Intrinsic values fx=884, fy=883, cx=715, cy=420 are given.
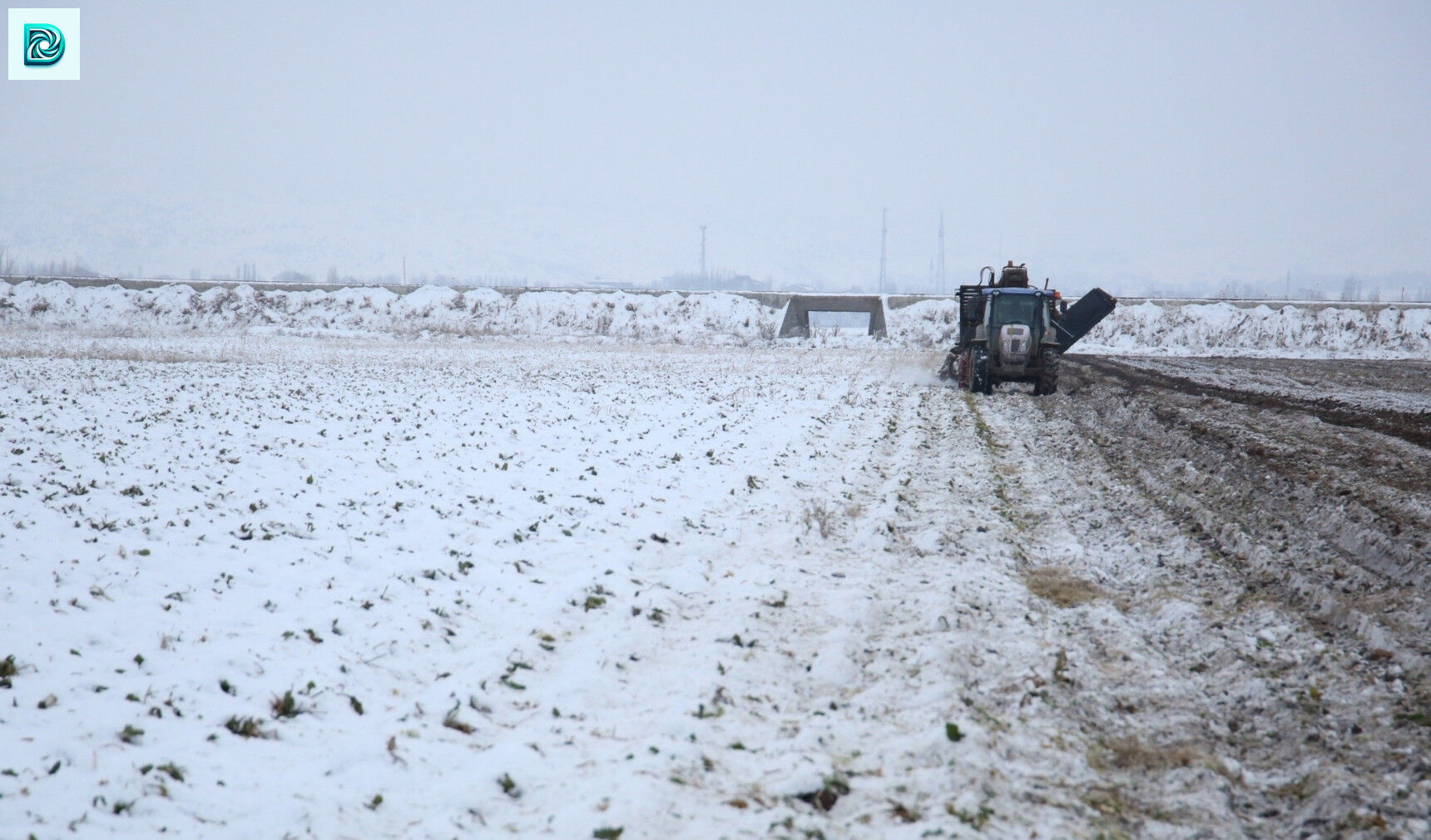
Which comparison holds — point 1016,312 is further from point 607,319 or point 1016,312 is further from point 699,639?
point 607,319

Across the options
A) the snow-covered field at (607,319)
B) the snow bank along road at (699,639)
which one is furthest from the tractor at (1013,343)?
the snow-covered field at (607,319)

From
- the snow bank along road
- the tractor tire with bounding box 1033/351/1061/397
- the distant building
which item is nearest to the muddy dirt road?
the snow bank along road

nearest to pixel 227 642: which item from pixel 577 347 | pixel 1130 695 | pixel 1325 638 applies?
pixel 1130 695

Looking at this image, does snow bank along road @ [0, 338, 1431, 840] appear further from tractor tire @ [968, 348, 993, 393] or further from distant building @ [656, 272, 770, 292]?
distant building @ [656, 272, 770, 292]

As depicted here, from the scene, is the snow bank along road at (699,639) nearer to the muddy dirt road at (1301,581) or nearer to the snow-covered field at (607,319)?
the muddy dirt road at (1301,581)

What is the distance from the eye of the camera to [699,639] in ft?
20.7

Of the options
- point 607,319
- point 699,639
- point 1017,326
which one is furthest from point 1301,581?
point 607,319

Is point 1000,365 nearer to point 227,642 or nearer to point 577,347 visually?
point 227,642

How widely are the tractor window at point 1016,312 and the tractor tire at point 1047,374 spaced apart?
2.87ft

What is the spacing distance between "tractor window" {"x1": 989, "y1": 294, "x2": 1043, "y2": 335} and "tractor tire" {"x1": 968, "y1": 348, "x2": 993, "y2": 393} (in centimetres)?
62

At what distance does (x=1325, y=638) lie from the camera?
244 inches

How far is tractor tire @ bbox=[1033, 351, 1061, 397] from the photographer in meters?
22.7

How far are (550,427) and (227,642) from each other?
9317 mm

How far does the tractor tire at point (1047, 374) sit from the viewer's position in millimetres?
22734
